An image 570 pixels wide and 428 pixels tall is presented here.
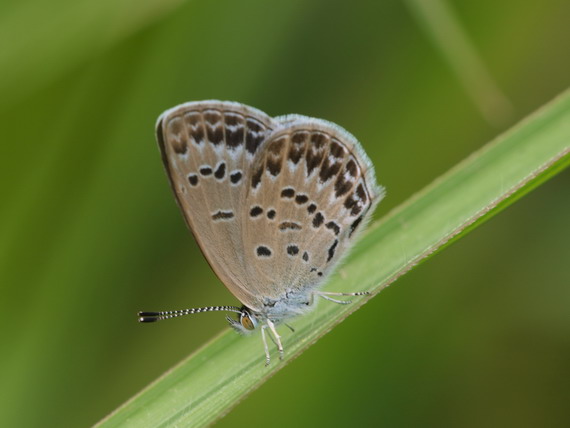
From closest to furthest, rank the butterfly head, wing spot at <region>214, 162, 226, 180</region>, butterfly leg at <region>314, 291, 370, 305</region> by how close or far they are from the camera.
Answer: butterfly leg at <region>314, 291, 370, 305</region> < the butterfly head < wing spot at <region>214, 162, 226, 180</region>

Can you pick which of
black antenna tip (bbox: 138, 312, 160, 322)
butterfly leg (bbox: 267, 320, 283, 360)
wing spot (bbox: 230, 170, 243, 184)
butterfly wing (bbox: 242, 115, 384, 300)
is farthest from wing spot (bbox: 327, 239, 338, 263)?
black antenna tip (bbox: 138, 312, 160, 322)

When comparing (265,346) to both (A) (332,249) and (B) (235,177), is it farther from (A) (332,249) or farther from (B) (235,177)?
(B) (235,177)

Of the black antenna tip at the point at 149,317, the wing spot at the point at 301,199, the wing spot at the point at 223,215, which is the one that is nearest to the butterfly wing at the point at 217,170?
the wing spot at the point at 223,215

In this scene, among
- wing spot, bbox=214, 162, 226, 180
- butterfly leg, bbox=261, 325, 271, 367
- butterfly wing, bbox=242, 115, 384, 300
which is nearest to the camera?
butterfly leg, bbox=261, 325, 271, 367

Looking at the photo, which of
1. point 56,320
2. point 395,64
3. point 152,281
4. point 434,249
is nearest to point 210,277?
point 152,281

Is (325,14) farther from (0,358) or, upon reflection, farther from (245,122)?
(0,358)

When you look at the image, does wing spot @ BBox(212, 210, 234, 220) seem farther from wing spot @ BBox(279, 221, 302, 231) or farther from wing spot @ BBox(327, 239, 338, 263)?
wing spot @ BBox(327, 239, 338, 263)

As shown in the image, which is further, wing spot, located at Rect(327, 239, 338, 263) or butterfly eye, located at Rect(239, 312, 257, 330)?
wing spot, located at Rect(327, 239, 338, 263)

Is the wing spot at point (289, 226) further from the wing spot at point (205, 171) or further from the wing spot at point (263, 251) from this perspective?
the wing spot at point (205, 171)
